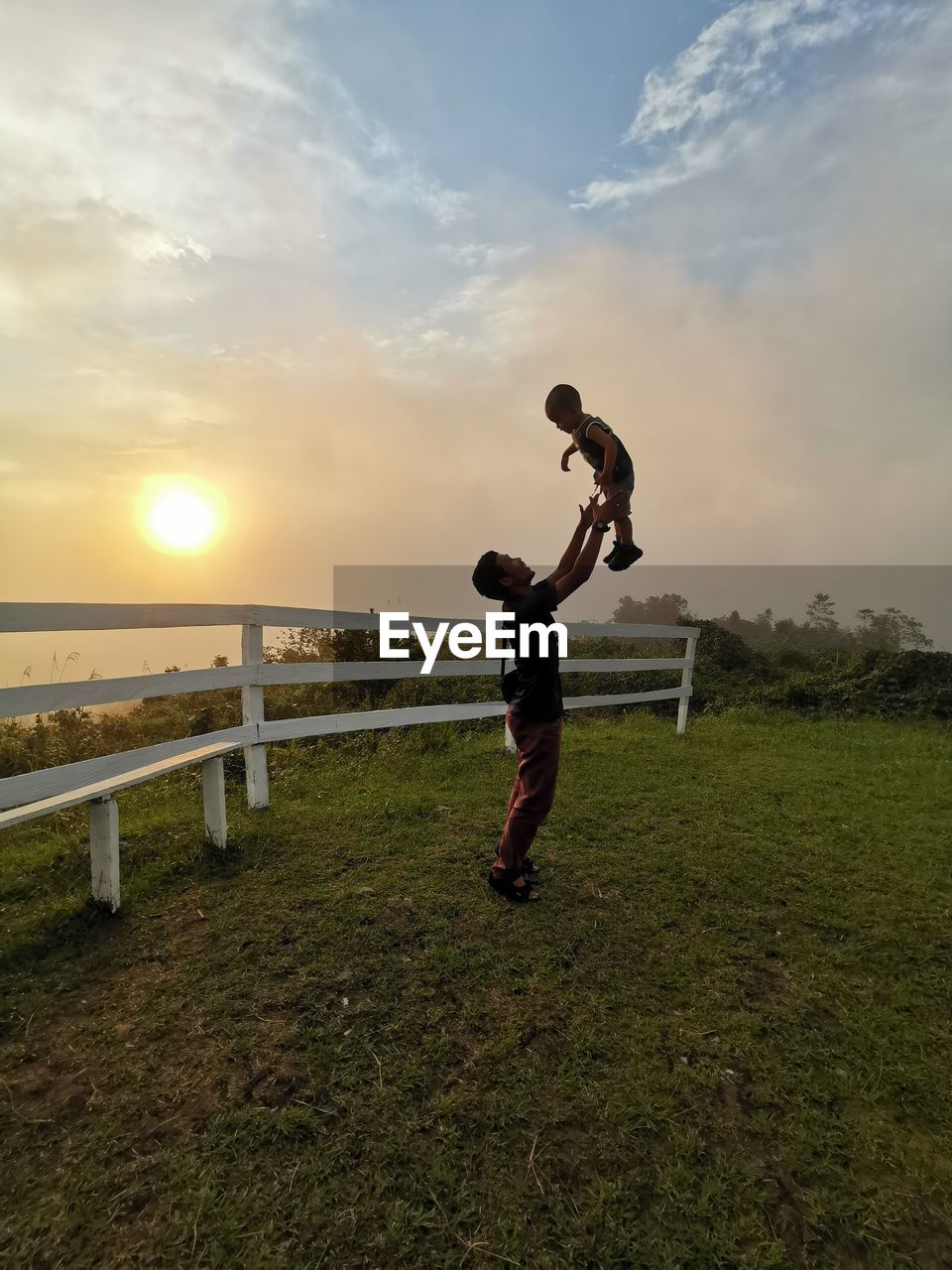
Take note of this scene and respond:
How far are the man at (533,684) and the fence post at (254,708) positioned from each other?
189 centimetres

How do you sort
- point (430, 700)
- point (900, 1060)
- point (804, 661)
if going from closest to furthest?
point (900, 1060)
point (430, 700)
point (804, 661)

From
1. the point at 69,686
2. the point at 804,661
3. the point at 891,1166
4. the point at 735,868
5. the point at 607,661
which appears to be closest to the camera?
the point at 891,1166

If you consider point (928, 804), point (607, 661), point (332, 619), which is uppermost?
point (332, 619)

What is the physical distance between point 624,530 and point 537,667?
3.08 ft

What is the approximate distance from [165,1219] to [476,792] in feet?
12.1

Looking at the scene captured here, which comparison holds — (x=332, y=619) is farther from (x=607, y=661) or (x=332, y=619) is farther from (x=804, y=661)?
(x=804, y=661)

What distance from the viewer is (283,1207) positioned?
5.50 feet

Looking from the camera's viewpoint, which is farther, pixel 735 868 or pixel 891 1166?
pixel 735 868

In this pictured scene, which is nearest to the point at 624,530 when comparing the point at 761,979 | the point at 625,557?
the point at 625,557

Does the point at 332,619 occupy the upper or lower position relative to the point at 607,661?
upper

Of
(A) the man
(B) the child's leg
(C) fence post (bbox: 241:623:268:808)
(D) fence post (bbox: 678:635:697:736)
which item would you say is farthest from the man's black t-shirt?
(D) fence post (bbox: 678:635:697:736)

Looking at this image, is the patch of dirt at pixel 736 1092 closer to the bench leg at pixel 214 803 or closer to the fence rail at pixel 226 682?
the bench leg at pixel 214 803

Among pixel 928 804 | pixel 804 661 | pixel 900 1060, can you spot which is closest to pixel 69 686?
pixel 900 1060

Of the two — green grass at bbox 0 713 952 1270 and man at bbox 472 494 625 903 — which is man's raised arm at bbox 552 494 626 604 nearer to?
man at bbox 472 494 625 903
